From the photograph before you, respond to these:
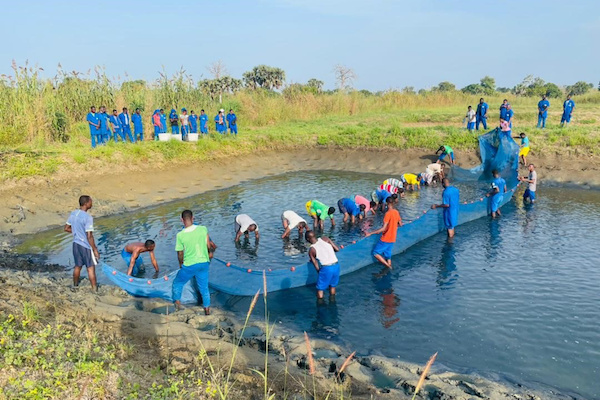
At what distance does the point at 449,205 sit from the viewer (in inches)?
501

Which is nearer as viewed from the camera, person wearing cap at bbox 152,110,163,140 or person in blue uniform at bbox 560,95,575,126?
person wearing cap at bbox 152,110,163,140

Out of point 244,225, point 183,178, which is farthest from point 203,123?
point 244,225

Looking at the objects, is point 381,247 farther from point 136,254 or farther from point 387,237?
point 136,254

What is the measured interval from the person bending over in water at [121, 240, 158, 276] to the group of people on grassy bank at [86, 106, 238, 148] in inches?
440

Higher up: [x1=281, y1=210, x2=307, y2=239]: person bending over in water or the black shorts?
the black shorts

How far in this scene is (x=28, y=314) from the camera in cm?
666

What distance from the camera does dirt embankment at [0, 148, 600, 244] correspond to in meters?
15.1

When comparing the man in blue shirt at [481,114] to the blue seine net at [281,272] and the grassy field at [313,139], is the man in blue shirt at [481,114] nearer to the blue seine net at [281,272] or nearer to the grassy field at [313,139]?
the grassy field at [313,139]

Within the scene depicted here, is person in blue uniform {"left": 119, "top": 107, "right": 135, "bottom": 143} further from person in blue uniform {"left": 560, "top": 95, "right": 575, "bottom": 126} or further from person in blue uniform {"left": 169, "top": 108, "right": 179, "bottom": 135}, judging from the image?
person in blue uniform {"left": 560, "top": 95, "right": 575, "bottom": 126}

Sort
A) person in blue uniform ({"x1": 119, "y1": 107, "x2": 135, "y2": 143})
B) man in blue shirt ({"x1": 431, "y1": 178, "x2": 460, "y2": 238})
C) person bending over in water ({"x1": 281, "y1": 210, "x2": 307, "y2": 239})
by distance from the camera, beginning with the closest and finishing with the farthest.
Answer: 1. person bending over in water ({"x1": 281, "y1": 210, "x2": 307, "y2": 239})
2. man in blue shirt ({"x1": 431, "y1": 178, "x2": 460, "y2": 238})
3. person in blue uniform ({"x1": 119, "y1": 107, "x2": 135, "y2": 143})

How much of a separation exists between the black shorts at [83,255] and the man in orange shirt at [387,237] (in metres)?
5.88

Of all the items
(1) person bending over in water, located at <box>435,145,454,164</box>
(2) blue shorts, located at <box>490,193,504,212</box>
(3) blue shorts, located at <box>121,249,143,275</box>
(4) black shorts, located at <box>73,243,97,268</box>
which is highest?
(1) person bending over in water, located at <box>435,145,454,164</box>

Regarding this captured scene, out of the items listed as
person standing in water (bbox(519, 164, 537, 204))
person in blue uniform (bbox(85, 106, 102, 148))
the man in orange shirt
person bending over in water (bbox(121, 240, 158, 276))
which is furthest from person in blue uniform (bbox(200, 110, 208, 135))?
the man in orange shirt

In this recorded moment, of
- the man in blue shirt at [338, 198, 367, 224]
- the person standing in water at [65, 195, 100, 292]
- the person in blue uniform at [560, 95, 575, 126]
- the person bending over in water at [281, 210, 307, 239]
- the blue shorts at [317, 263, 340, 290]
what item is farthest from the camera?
the person in blue uniform at [560, 95, 575, 126]
